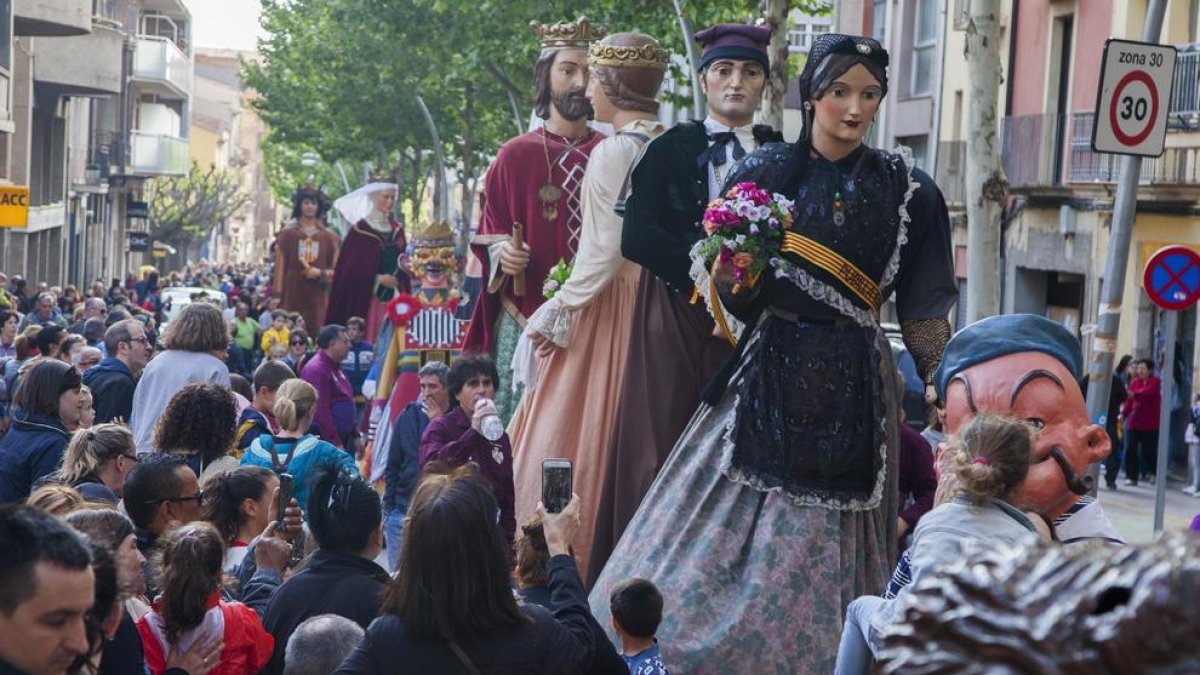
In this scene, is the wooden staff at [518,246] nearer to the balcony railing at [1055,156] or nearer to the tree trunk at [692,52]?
the tree trunk at [692,52]

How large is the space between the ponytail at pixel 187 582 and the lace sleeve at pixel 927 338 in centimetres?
232

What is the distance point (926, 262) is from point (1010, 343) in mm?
1079

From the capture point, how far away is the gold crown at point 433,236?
1538 cm

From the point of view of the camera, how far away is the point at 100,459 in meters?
6.46

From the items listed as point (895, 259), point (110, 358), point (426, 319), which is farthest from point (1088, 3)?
point (895, 259)

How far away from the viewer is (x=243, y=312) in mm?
24391

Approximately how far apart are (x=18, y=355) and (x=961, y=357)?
9682 mm

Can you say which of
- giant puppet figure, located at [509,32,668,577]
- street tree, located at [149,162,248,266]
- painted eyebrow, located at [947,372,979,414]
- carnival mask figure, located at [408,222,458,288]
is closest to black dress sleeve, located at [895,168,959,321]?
painted eyebrow, located at [947,372,979,414]

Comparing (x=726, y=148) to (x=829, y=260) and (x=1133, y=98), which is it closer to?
(x=829, y=260)

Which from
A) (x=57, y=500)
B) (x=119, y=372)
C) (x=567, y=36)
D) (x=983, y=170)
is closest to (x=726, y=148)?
(x=57, y=500)

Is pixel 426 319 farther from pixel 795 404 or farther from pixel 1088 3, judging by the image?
pixel 1088 3

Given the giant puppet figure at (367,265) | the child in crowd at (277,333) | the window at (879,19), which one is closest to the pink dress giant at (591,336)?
the giant puppet figure at (367,265)

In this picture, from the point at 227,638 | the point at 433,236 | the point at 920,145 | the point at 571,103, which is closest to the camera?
the point at 227,638

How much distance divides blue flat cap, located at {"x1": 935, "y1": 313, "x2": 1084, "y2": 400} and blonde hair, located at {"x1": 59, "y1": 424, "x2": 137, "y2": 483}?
278 cm
